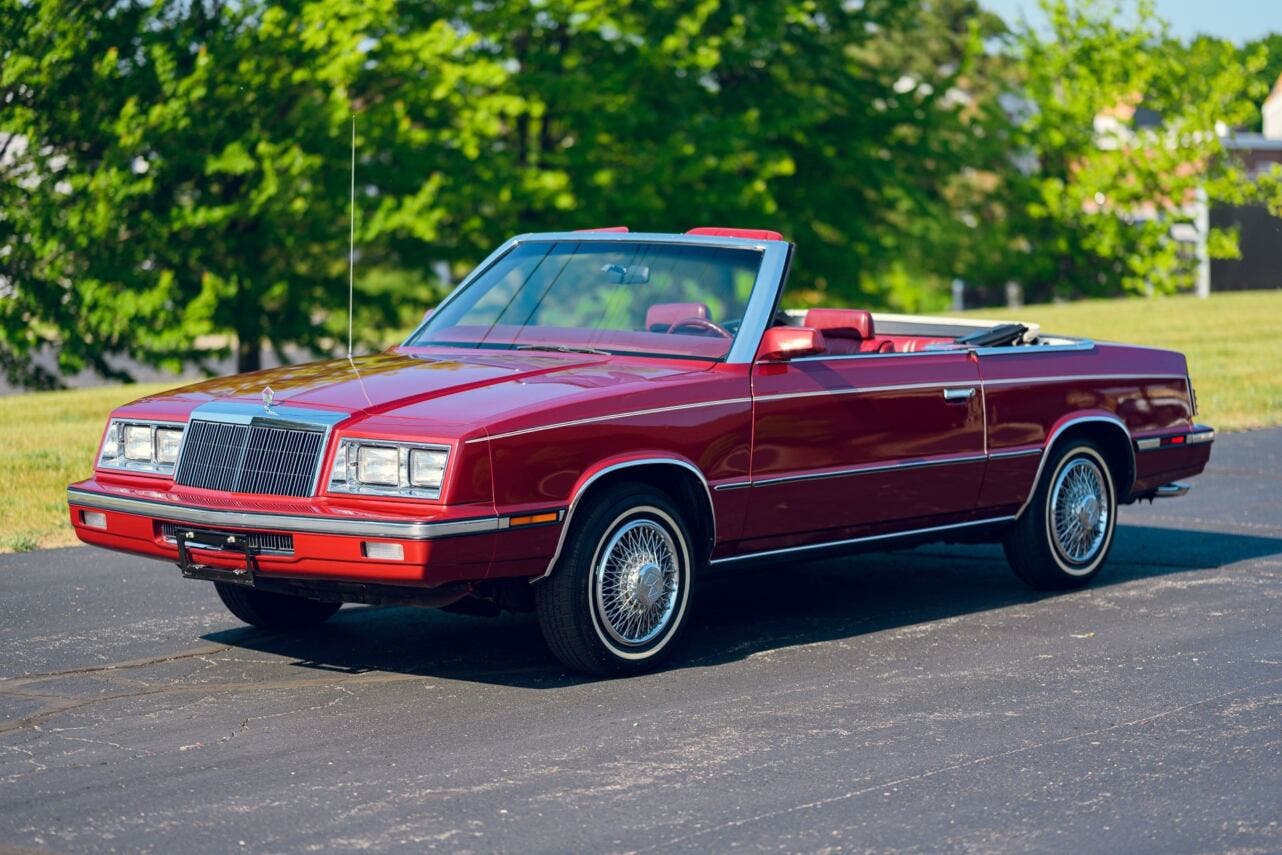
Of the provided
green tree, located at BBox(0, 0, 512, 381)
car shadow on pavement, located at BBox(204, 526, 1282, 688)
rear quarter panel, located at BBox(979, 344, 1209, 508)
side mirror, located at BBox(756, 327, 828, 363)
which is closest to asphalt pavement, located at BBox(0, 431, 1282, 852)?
car shadow on pavement, located at BBox(204, 526, 1282, 688)

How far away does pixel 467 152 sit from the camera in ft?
85.0

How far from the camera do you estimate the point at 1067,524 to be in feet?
30.4

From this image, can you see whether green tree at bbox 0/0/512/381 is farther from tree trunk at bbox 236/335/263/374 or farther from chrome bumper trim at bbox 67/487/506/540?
chrome bumper trim at bbox 67/487/506/540

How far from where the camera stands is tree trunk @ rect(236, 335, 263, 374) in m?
25.6

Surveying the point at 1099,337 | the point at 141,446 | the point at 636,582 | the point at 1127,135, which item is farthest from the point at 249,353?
the point at 1127,135

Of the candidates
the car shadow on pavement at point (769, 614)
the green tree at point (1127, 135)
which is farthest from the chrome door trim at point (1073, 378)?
the green tree at point (1127, 135)

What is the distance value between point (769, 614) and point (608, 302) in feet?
5.38

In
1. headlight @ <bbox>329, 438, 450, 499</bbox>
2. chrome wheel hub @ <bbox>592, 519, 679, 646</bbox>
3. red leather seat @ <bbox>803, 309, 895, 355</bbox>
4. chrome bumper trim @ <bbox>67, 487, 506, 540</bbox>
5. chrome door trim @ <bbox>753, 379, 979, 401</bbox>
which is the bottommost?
chrome wheel hub @ <bbox>592, 519, 679, 646</bbox>

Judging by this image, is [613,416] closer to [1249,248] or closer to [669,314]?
[669,314]

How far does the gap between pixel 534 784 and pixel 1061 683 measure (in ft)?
7.79

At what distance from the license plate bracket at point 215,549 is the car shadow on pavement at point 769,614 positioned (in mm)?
600

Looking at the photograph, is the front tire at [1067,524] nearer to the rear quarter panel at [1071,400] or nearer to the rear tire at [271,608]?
the rear quarter panel at [1071,400]

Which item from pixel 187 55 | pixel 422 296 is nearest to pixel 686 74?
pixel 422 296

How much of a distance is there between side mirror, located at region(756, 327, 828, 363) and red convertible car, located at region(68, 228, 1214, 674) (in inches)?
0.4
